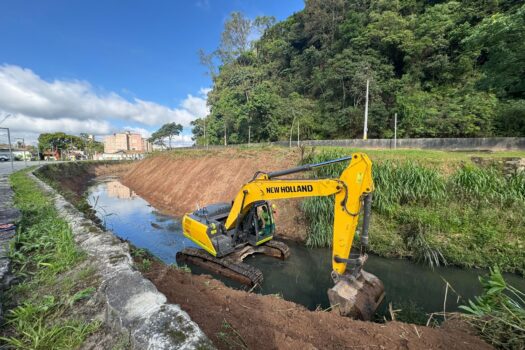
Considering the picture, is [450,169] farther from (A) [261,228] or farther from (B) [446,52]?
(B) [446,52]

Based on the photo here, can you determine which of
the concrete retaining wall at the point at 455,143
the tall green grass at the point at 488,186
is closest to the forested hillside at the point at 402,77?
the concrete retaining wall at the point at 455,143

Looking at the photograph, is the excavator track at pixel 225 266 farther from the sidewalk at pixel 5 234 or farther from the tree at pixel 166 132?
the tree at pixel 166 132

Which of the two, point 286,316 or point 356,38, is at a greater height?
point 356,38

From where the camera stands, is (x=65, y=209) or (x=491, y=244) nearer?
(x=65, y=209)

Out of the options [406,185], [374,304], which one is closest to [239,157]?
[406,185]

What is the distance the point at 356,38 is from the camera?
94.4 feet

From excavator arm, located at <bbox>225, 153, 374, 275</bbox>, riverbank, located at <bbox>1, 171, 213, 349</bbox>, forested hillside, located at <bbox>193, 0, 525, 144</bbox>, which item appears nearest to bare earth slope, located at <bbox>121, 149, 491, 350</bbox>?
riverbank, located at <bbox>1, 171, 213, 349</bbox>

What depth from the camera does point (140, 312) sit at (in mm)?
1959

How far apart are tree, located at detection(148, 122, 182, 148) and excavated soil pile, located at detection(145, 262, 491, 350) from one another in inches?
3227

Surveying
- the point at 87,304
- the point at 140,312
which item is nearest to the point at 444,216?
the point at 140,312

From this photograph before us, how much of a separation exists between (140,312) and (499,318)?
358 cm

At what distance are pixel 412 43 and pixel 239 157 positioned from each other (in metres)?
24.2

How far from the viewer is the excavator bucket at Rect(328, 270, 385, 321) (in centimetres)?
400

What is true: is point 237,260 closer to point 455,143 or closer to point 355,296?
point 355,296
